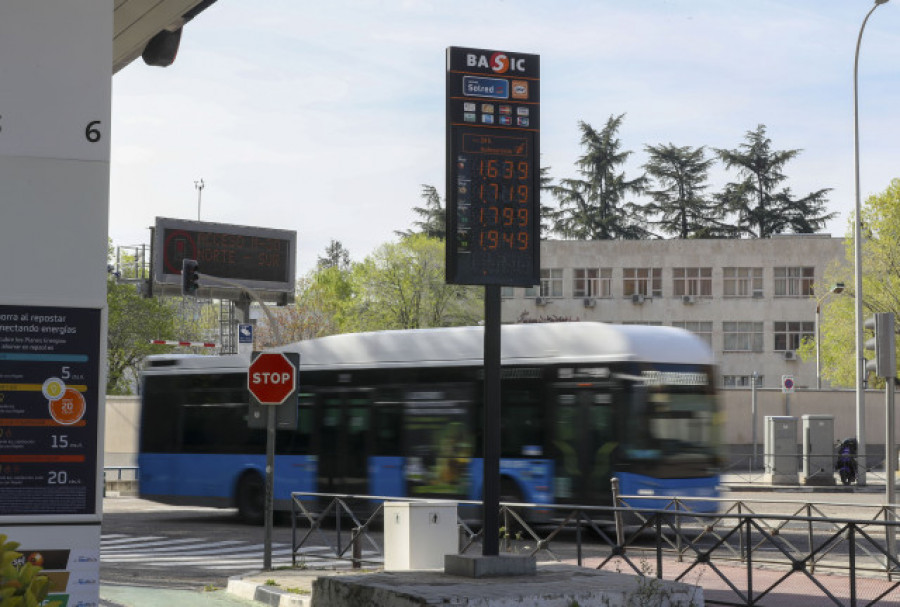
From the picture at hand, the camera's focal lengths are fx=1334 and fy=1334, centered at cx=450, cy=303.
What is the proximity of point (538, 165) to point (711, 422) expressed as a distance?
12.6 metres

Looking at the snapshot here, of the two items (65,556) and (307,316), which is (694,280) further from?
(65,556)

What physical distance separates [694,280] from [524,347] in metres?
57.0

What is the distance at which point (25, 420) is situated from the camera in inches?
284

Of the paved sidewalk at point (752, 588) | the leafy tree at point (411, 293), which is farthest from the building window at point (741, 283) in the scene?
the paved sidewalk at point (752, 588)

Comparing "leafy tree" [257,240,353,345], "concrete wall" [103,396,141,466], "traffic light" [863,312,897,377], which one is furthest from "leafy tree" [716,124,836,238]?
"traffic light" [863,312,897,377]

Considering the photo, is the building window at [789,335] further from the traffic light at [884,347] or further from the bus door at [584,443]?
the traffic light at [884,347]

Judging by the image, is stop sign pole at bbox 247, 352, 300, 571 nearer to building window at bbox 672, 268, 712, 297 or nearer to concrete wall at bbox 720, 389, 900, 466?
concrete wall at bbox 720, 389, 900, 466

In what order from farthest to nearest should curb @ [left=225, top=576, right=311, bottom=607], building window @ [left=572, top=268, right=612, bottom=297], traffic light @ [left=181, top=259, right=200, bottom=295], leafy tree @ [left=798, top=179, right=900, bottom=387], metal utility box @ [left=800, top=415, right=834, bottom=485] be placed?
building window @ [left=572, top=268, right=612, bottom=297], leafy tree @ [left=798, top=179, right=900, bottom=387], metal utility box @ [left=800, top=415, right=834, bottom=485], traffic light @ [left=181, top=259, right=200, bottom=295], curb @ [left=225, top=576, right=311, bottom=607]

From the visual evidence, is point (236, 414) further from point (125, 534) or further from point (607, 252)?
point (607, 252)

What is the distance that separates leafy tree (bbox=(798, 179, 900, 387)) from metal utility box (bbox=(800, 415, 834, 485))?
13074 millimetres

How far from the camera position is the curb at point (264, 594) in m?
13.5

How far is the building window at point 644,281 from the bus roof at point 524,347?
54767mm

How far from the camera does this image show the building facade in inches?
2982

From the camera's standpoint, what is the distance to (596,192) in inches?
3317
